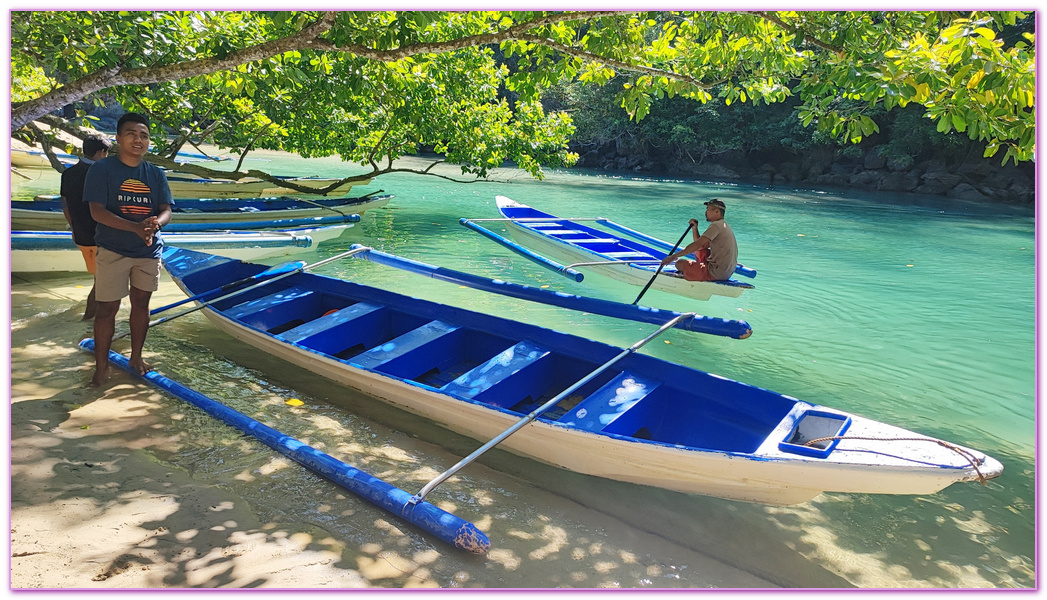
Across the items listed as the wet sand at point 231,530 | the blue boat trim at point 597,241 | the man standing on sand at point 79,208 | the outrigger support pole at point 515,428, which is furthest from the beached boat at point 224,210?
the outrigger support pole at point 515,428

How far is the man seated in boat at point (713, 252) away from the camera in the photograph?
22.3 feet

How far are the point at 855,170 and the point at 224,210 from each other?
2796 centimetres

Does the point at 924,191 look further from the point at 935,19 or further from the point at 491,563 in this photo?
the point at 491,563

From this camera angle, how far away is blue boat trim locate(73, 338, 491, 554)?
9.29 ft

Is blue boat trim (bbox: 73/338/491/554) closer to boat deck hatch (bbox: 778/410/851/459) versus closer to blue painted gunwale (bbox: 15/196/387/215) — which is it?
boat deck hatch (bbox: 778/410/851/459)

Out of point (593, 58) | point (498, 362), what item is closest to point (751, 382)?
point (498, 362)

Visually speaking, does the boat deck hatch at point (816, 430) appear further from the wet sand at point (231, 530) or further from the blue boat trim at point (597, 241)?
the blue boat trim at point (597, 241)

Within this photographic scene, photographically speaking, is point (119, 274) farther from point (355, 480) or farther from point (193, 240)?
point (193, 240)

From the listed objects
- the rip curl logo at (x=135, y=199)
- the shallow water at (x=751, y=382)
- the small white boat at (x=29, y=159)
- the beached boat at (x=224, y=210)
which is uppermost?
the rip curl logo at (x=135, y=199)

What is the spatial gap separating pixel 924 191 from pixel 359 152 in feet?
82.2

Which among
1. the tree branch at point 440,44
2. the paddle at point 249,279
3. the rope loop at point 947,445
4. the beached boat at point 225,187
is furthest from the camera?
the beached boat at point 225,187

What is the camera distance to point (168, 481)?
3223 mm

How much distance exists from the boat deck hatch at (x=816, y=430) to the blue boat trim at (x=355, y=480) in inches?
60.0

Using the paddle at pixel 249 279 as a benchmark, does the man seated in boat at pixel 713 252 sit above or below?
above
